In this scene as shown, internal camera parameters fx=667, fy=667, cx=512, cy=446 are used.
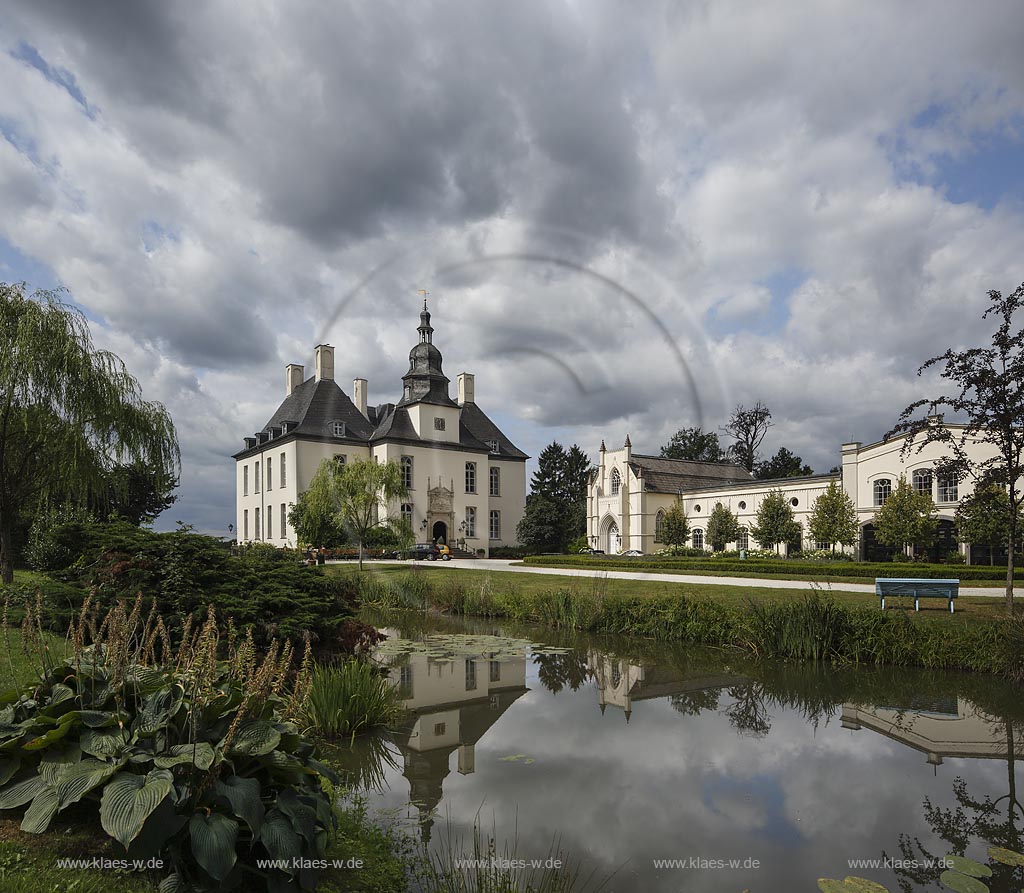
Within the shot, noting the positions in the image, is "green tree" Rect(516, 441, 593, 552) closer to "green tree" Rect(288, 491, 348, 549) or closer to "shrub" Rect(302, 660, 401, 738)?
"green tree" Rect(288, 491, 348, 549)

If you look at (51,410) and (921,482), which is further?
(921,482)

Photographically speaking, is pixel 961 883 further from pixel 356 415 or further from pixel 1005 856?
pixel 356 415

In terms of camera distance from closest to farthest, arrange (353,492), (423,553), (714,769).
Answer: (714,769) < (353,492) < (423,553)

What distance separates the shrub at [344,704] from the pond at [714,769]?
0.32 m

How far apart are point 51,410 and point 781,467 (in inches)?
2860

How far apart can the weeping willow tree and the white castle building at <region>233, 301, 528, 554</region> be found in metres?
26.7

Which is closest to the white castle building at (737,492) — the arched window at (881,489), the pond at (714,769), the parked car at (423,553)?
the arched window at (881,489)

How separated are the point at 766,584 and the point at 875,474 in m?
18.7

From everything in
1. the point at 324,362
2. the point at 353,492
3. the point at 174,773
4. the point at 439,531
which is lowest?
the point at 174,773

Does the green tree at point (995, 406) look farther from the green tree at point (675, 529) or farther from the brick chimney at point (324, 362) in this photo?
the brick chimney at point (324, 362)


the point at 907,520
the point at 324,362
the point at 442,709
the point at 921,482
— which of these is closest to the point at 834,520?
the point at 907,520

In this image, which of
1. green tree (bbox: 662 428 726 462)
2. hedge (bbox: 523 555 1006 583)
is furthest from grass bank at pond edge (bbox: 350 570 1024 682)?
green tree (bbox: 662 428 726 462)

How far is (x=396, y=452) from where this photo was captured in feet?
148

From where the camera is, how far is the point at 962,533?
26344mm
